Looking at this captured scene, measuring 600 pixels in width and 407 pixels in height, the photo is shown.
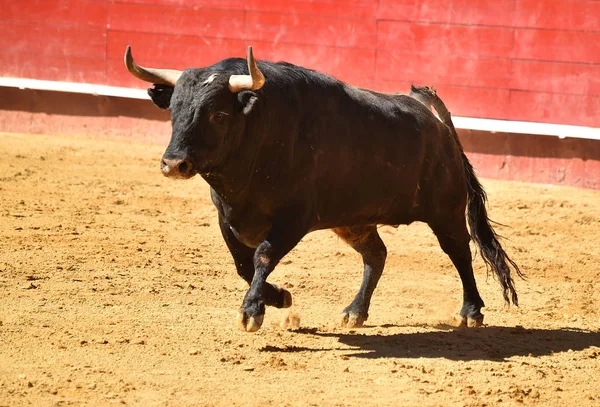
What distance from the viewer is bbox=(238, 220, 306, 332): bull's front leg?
4199 mm

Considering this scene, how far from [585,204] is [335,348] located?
4.35 metres

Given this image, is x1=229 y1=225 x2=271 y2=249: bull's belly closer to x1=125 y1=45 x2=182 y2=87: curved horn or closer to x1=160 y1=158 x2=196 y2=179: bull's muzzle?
x1=160 y1=158 x2=196 y2=179: bull's muzzle

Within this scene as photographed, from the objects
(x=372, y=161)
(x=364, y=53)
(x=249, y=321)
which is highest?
(x=364, y=53)

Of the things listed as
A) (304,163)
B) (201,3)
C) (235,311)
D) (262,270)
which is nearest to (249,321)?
(262,270)

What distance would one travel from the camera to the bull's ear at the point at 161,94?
4566 millimetres

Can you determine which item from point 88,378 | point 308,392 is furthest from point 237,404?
point 88,378

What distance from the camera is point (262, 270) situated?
4332mm

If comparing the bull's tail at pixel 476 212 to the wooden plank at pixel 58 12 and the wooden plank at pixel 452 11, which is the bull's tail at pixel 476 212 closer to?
the wooden plank at pixel 452 11

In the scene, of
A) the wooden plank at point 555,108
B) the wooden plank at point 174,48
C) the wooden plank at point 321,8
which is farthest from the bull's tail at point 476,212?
the wooden plank at point 174,48

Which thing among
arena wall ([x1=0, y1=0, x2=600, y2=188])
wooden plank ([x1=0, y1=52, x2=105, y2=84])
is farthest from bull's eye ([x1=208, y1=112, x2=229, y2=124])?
wooden plank ([x1=0, y1=52, x2=105, y2=84])

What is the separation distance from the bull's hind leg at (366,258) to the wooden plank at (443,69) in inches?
172

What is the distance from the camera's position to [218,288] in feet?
18.4

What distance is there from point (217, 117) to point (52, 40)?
6.75 m

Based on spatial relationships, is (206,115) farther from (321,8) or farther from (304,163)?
(321,8)
